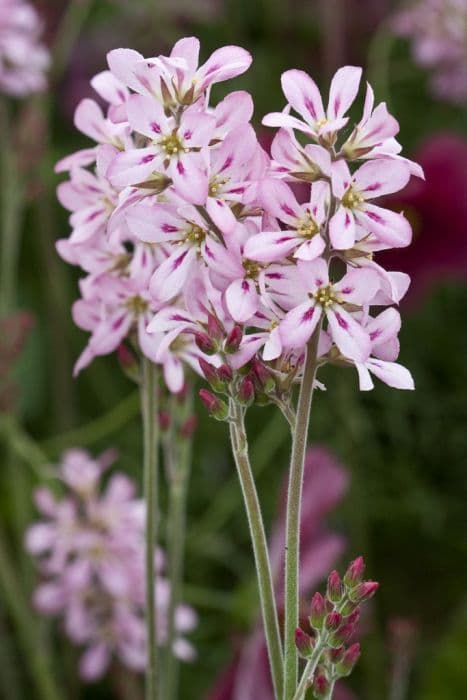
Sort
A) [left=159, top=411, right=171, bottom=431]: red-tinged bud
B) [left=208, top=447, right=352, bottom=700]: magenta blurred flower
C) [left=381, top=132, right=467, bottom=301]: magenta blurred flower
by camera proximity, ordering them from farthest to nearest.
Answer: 1. [left=381, top=132, right=467, bottom=301]: magenta blurred flower
2. [left=208, top=447, right=352, bottom=700]: magenta blurred flower
3. [left=159, top=411, right=171, bottom=431]: red-tinged bud

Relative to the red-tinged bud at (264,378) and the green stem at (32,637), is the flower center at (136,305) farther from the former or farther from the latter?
the green stem at (32,637)

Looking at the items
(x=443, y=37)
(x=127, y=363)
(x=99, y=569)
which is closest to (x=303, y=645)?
(x=127, y=363)

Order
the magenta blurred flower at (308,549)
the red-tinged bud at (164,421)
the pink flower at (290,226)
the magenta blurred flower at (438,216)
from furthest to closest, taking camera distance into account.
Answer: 1. the magenta blurred flower at (438,216)
2. the magenta blurred flower at (308,549)
3. the red-tinged bud at (164,421)
4. the pink flower at (290,226)

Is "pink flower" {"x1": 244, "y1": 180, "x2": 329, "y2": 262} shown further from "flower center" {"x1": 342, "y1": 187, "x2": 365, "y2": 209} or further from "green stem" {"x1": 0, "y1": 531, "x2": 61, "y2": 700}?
"green stem" {"x1": 0, "y1": 531, "x2": 61, "y2": 700}

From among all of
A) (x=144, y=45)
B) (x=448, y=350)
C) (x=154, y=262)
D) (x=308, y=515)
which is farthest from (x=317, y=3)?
(x=154, y=262)

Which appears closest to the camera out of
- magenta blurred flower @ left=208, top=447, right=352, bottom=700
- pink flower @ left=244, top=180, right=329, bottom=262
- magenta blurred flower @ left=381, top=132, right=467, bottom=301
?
pink flower @ left=244, top=180, right=329, bottom=262

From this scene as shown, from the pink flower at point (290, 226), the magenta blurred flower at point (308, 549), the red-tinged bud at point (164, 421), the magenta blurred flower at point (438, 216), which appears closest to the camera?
the pink flower at point (290, 226)

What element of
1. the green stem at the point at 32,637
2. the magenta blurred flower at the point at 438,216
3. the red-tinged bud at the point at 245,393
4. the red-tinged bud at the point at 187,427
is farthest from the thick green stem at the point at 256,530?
the magenta blurred flower at the point at 438,216

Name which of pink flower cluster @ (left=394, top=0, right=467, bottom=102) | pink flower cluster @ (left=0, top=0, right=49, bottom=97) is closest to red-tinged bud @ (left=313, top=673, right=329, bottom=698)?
pink flower cluster @ (left=0, top=0, right=49, bottom=97)
